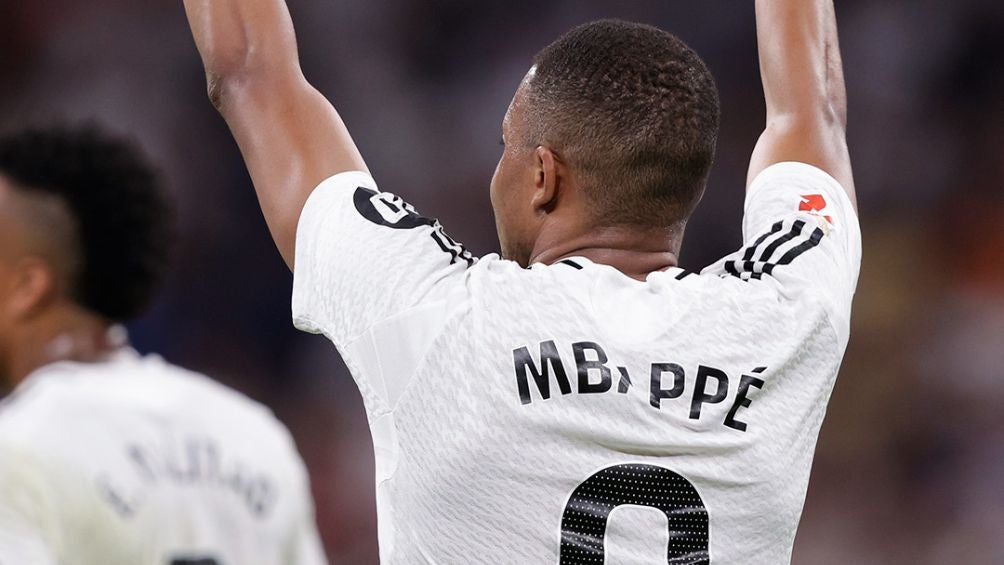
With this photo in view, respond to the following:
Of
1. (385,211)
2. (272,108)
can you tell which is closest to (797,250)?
(385,211)

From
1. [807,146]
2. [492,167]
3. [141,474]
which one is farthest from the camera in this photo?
[492,167]

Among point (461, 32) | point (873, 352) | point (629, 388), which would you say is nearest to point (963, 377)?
point (873, 352)

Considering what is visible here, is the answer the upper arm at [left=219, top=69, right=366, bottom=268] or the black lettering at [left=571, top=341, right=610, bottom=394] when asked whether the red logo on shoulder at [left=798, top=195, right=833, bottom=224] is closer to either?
the black lettering at [left=571, top=341, right=610, bottom=394]

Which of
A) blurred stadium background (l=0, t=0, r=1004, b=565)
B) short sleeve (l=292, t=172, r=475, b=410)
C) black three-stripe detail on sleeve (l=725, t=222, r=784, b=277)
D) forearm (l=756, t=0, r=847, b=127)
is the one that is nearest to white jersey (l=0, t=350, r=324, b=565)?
short sleeve (l=292, t=172, r=475, b=410)

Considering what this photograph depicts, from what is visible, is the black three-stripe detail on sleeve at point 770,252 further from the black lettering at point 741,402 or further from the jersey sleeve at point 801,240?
the black lettering at point 741,402

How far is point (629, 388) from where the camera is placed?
8.14 ft

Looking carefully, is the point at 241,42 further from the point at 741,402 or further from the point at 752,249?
the point at 741,402

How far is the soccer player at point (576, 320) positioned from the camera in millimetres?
2461

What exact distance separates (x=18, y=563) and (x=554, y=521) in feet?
3.04

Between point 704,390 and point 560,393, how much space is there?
0.29 m

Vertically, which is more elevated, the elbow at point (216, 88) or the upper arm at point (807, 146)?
the elbow at point (216, 88)

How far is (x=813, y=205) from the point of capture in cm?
291

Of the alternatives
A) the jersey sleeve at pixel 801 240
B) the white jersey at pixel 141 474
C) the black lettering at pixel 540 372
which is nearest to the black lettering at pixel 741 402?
the jersey sleeve at pixel 801 240

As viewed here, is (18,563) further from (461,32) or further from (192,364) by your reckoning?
(461,32)
